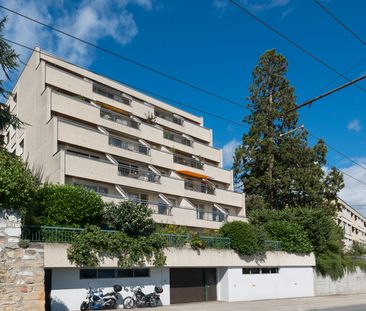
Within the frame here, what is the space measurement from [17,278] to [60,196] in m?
8.64

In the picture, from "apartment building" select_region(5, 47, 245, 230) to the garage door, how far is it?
899 cm

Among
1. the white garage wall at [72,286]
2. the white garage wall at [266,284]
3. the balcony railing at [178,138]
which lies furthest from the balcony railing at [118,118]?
the white garage wall at [72,286]

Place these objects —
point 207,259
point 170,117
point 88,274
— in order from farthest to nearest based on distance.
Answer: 1. point 170,117
2. point 207,259
3. point 88,274

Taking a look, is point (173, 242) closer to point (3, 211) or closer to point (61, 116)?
point (3, 211)

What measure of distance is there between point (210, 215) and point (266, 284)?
1346cm

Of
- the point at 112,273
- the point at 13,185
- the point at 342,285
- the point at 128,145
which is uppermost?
the point at 128,145

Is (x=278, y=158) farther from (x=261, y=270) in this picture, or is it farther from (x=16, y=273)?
(x=16, y=273)

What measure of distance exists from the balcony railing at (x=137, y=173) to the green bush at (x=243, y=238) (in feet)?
37.2

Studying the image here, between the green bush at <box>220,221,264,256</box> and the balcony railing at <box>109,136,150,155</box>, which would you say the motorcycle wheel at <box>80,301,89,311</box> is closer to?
the green bush at <box>220,221,264,256</box>

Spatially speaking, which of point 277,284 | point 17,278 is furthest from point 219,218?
point 17,278

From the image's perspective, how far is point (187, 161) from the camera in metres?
46.2

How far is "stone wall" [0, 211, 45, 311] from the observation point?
659 inches

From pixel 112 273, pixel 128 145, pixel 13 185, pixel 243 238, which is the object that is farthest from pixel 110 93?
pixel 13 185

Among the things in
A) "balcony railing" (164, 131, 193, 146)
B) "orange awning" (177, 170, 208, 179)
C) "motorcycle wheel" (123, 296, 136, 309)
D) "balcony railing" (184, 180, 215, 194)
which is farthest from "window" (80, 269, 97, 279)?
"balcony railing" (164, 131, 193, 146)
